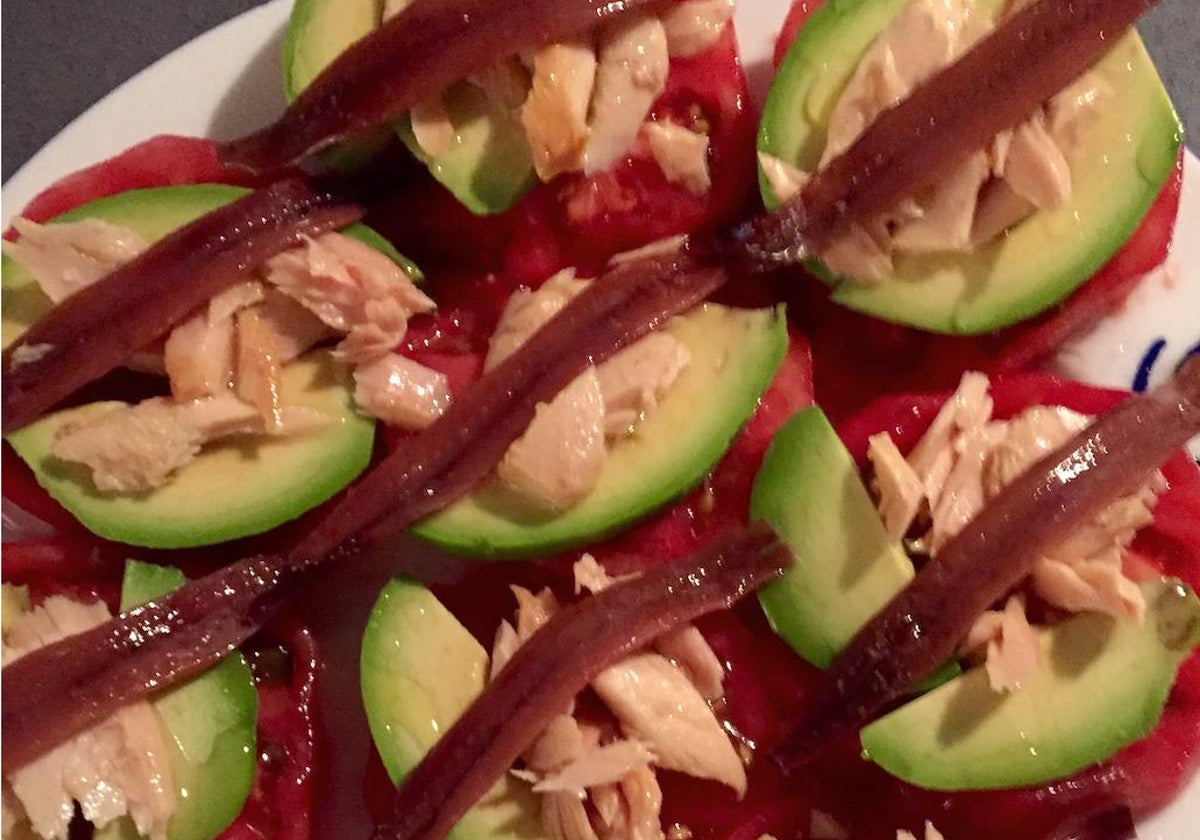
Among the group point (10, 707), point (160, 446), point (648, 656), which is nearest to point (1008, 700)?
point (648, 656)

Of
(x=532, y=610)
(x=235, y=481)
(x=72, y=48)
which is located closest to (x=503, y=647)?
(x=532, y=610)

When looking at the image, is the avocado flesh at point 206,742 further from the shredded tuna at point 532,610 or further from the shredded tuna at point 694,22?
the shredded tuna at point 694,22

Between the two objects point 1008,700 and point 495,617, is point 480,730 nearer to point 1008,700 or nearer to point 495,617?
point 495,617

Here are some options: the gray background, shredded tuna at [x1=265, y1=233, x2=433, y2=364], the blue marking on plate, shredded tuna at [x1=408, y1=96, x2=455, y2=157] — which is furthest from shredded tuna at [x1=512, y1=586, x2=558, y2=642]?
the gray background

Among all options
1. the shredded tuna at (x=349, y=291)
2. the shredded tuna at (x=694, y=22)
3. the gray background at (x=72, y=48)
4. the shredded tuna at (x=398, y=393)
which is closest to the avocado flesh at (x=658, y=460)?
the shredded tuna at (x=398, y=393)

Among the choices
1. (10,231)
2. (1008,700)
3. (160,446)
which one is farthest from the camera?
(10,231)

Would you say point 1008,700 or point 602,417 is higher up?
point 602,417

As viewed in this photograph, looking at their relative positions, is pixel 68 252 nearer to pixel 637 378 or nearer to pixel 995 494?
pixel 637 378
